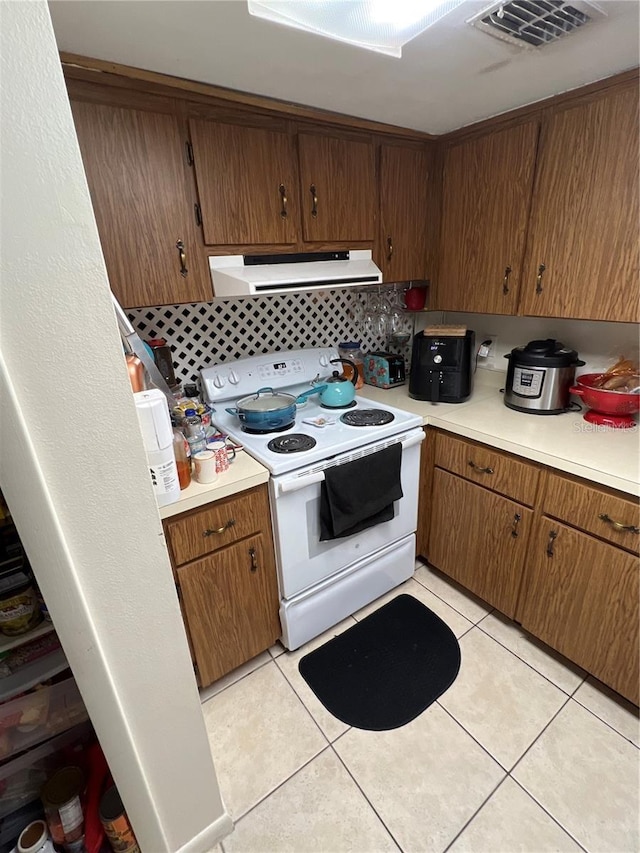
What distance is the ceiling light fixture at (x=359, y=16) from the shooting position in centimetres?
93

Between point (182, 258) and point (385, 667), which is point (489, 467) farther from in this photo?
point (182, 258)

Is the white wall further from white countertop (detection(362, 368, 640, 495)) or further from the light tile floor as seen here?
white countertop (detection(362, 368, 640, 495))

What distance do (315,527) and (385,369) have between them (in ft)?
3.50

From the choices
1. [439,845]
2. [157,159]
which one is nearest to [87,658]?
[439,845]

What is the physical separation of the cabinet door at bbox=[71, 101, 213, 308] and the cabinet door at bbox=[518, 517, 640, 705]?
1.67m

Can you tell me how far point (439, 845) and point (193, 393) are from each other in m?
1.76

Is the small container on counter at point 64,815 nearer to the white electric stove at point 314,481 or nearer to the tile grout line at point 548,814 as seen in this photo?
the white electric stove at point 314,481

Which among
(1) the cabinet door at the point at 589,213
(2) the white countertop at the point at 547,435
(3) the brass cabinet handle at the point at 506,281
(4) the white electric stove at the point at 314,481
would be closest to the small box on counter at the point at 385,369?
(2) the white countertop at the point at 547,435

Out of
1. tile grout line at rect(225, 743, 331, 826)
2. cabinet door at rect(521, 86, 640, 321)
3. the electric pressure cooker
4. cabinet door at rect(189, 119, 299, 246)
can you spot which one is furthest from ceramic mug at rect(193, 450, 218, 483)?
cabinet door at rect(521, 86, 640, 321)

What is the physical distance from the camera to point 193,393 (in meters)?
1.79

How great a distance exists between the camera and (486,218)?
70.4 inches

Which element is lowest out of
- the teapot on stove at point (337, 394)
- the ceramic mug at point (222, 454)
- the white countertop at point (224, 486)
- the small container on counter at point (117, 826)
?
the small container on counter at point (117, 826)

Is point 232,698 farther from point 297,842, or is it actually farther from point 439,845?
point 439,845

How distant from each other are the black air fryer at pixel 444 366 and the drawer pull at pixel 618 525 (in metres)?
0.81
